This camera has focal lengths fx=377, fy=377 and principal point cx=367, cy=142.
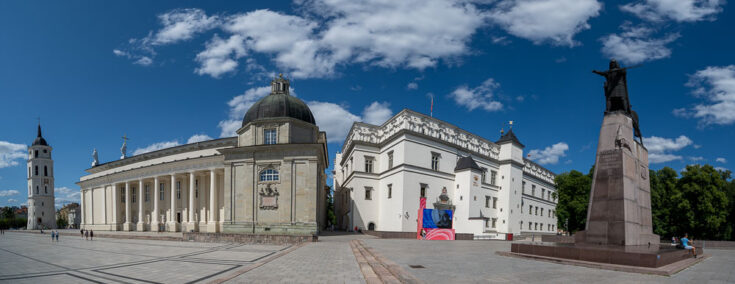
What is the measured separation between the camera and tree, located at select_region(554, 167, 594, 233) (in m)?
46.3

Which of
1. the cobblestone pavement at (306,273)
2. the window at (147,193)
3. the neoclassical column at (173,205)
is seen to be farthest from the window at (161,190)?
the cobblestone pavement at (306,273)

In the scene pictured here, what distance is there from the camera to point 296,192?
1503 inches

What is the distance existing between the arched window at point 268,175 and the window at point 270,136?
336 cm

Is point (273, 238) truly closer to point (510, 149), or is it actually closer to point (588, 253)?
point (588, 253)

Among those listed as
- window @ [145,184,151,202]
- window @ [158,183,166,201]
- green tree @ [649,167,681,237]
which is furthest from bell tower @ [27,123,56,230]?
green tree @ [649,167,681,237]

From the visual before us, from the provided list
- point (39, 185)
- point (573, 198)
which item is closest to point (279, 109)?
point (573, 198)

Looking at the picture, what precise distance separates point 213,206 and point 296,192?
49.7 ft

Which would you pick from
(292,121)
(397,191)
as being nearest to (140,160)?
(292,121)

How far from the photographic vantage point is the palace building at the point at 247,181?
38.2 metres

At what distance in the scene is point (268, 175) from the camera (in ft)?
129

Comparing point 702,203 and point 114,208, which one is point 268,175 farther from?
point 702,203

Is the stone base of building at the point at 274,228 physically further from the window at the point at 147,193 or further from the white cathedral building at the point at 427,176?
the window at the point at 147,193

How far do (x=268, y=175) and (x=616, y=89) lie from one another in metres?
31.4

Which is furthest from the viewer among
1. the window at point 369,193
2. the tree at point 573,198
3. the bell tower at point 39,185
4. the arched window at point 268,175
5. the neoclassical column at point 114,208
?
the bell tower at point 39,185
